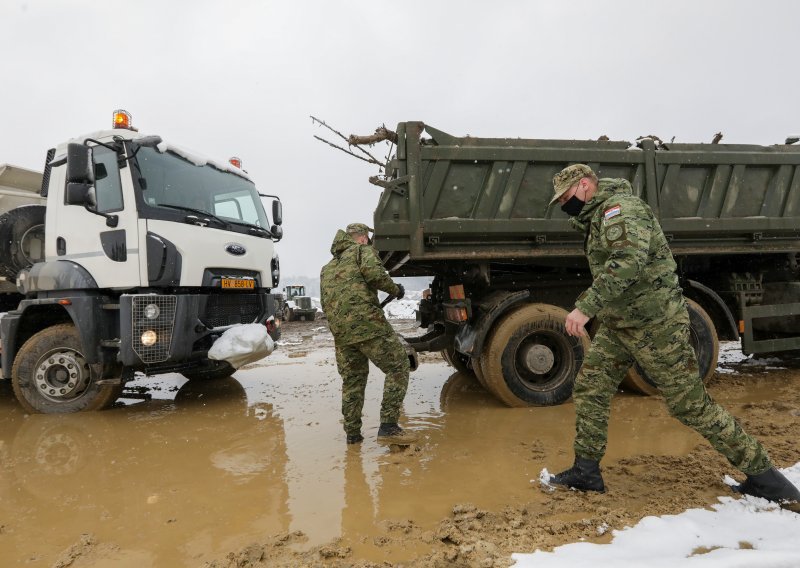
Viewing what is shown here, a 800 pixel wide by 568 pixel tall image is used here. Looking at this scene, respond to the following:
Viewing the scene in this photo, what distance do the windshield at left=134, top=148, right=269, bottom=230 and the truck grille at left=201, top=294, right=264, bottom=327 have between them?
2.85 feet

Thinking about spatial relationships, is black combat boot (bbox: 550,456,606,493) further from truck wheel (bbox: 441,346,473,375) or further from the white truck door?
the white truck door

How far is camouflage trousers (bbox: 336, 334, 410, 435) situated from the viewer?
3.38 meters

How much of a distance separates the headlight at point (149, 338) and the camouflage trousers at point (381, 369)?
1.88m

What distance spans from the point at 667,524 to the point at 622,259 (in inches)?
48.1

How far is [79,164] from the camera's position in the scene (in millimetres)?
3975

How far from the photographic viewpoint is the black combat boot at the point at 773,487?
2137 mm

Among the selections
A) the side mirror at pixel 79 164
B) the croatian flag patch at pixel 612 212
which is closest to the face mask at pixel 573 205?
the croatian flag patch at pixel 612 212

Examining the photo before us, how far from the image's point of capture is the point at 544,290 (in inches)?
178

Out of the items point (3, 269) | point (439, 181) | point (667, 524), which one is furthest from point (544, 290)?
point (3, 269)

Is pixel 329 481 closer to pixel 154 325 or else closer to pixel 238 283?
pixel 154 325

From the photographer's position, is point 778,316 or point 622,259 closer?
point 622,259

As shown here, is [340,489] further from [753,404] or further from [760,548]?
[753,404]

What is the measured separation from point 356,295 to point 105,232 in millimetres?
2725

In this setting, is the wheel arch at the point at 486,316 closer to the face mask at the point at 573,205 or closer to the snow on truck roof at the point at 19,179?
the face mask at the point at 573,205
